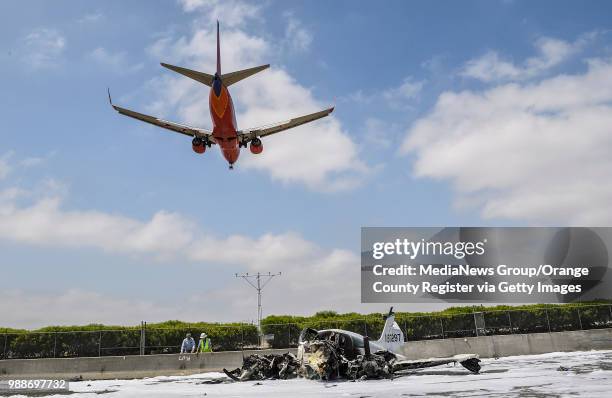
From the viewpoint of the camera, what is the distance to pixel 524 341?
2816 cm

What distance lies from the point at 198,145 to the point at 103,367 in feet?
43.0

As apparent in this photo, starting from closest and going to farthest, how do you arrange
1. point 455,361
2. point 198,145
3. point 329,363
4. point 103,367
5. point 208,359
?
point 329,363 → point 455,361 → point 103,367 → point 208,359 → point 198,145

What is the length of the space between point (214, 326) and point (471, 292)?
1864cm

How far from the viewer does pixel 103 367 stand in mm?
23719

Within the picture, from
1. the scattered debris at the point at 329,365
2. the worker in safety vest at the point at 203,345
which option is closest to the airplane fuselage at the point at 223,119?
the worker in safety vest at the point at 203,345

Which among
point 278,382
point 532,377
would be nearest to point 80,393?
point 278,382

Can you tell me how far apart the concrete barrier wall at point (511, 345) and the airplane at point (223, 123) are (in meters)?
13.5

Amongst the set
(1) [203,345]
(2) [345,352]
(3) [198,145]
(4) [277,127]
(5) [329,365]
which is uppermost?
(4) [277,127]

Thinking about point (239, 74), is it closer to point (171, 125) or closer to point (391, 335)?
point (171, 125)

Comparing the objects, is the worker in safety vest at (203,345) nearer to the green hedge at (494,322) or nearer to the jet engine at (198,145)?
the green hedge at (494,322)

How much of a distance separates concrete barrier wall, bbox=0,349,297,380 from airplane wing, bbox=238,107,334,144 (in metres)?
12.5

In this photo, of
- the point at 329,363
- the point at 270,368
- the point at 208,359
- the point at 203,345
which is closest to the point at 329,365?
the point at 329,363

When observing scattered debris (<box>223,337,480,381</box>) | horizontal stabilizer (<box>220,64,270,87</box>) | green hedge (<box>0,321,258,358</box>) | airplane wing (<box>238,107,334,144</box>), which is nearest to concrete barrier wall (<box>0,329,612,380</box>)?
green hedge (<box>0,321,258,358</box>)

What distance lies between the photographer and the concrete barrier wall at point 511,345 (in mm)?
27812
